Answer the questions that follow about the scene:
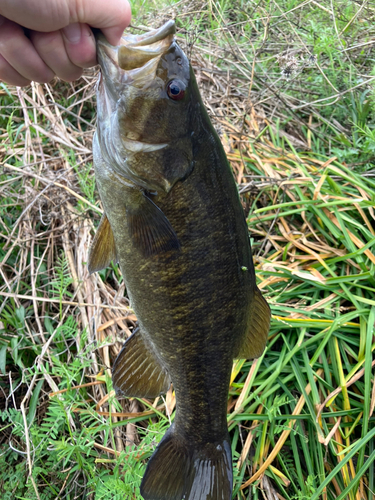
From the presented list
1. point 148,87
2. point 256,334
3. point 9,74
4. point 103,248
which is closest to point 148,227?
point 103,248

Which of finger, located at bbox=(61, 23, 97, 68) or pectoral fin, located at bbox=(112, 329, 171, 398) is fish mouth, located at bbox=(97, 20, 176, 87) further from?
pectoral fin, located at bbox=(112, 329, 171, 398)

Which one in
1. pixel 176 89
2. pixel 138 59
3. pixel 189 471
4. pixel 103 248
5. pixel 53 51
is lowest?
pixel 189 471

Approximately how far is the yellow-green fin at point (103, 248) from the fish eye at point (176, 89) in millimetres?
513

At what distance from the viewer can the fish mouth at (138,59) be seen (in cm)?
123

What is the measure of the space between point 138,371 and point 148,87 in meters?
1.11

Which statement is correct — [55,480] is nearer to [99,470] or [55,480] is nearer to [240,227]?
[99,470]

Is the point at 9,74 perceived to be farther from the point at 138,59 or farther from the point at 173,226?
the point at 173,226

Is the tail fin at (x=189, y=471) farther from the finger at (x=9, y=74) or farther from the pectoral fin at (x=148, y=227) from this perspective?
the finger at (x=9, y=74)

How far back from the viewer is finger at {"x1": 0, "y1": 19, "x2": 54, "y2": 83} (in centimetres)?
137

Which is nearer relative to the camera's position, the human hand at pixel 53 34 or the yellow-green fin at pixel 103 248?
the human hand at pixel 53 34

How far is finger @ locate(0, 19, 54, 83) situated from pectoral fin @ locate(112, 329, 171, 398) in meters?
1.12

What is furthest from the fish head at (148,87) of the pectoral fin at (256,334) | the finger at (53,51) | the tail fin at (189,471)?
the tail fin at (189,471)

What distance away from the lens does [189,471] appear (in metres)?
1.59

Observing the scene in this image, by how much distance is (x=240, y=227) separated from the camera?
1394 millimetres
